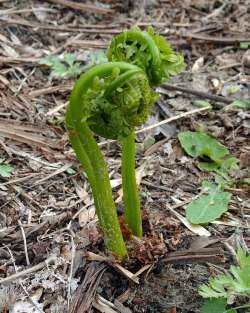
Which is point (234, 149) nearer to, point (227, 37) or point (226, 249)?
point (226, 249)

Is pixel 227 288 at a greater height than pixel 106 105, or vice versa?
pixel 106 105

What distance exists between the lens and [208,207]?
97.0 inches

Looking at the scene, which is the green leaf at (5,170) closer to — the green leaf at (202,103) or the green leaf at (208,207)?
the green leaf at (208,207)

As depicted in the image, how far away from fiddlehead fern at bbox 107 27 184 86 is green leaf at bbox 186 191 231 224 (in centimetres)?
68

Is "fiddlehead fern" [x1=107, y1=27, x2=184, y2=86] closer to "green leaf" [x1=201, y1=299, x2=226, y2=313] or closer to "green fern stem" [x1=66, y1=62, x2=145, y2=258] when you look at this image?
"green fern stem" [x1=66, y1=62, x2=145, y2=258]

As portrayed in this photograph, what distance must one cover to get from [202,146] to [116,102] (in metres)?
1.13

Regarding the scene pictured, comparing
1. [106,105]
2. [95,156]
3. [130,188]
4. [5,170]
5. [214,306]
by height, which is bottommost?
[214,306]

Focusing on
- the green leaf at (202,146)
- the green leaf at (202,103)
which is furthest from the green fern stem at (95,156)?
the green leaf at (202,103)

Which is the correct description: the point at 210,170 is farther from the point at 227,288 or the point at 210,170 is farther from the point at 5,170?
the point at 5,170

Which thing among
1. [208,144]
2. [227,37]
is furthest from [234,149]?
[227,37]

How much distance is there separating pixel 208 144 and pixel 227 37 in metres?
1.11

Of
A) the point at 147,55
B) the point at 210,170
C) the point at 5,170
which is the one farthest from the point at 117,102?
the point at 210,170

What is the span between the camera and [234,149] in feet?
9.41

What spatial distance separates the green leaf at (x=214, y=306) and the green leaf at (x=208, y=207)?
1.30 ft
